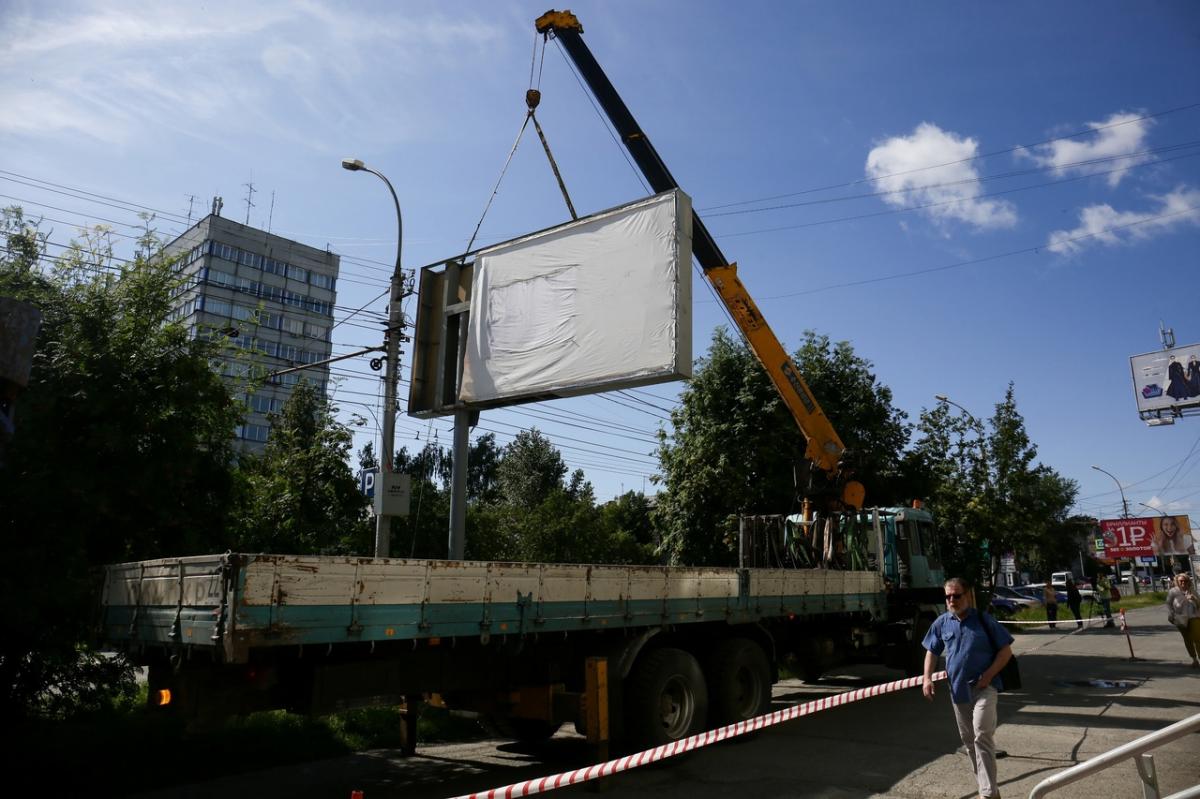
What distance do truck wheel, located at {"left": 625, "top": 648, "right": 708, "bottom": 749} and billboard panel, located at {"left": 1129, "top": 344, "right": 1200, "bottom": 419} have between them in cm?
3949

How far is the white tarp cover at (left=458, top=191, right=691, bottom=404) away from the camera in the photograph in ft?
32.6

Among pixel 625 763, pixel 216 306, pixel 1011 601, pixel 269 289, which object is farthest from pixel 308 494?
pixel 269 289

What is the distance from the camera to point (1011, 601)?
35375 mm

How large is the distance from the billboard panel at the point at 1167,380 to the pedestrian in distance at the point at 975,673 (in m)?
39.7

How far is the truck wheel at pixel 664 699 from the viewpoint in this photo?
7.28m

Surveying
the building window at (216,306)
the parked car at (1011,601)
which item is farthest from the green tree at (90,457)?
the building window at (216,306)

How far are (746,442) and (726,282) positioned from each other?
25.5 feet

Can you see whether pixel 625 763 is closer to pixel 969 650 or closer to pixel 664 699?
pixel 664 699

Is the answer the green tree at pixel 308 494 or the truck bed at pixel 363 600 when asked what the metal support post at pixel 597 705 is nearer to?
the truck bed at pixel 363 600

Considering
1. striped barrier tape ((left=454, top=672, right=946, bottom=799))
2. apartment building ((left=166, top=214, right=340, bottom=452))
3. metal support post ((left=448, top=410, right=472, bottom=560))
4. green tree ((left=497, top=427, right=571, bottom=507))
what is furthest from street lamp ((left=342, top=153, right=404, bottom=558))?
apartment building ((left=166, top=214, right=340, bottom=452))

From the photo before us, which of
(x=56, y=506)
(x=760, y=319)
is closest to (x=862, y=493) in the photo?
(x=760, y=319)

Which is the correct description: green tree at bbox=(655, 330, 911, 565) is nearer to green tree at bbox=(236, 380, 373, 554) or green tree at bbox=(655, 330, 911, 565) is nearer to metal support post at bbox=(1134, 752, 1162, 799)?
green tree at bbox=(236, 380, 373, 554)

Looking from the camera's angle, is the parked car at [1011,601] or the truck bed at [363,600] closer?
the truck bed at [363,600]

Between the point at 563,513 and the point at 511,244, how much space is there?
1711 centimetres
